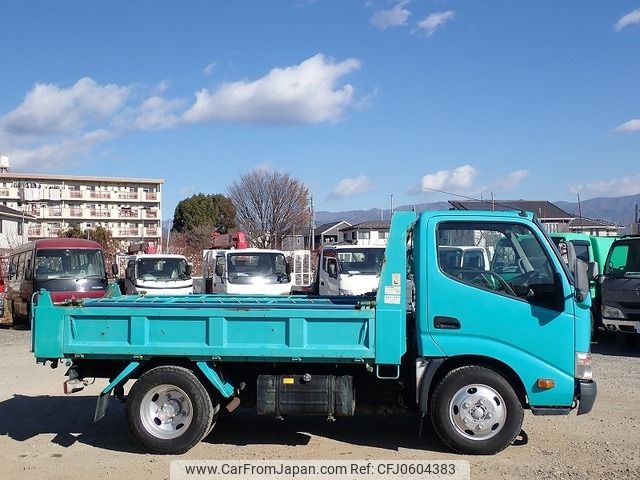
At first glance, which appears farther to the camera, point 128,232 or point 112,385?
point 128,232

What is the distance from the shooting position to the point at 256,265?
712 inches

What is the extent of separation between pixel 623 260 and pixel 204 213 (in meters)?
49.0

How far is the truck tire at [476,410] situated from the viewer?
643 centimetres

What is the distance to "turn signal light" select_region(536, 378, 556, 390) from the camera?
6398mm

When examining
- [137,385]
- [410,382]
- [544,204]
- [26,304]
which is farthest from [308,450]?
[544,204]

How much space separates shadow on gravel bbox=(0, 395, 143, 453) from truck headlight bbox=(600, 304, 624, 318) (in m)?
9.58

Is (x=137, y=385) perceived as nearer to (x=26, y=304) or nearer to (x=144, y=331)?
(x=144, y=331)

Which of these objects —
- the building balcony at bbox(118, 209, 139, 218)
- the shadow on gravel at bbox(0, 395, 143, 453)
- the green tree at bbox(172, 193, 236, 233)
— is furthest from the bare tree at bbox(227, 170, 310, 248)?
the shadow on gravel at bbox(0, 395, 143, 453)

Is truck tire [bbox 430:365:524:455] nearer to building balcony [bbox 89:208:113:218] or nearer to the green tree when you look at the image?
the green tree

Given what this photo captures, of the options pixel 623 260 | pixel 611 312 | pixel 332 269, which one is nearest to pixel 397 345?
pixel 611 312

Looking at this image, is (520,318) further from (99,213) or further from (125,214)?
(125,214)

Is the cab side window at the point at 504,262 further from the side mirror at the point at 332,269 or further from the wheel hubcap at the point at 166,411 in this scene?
the side mirror at the point at 332,269

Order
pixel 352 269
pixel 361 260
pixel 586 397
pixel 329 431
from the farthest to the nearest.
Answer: pixel 361 260, pixel 352 269, pixel 329 431, pixel 586 397

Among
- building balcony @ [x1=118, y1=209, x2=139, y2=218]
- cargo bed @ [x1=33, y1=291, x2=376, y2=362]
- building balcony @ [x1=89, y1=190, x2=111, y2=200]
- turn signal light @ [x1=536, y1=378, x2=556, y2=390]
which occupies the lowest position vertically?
turn signal light @ [x1=536, y1=378, x2=556, y2=390]
